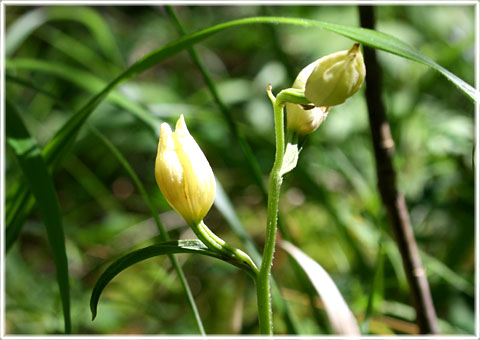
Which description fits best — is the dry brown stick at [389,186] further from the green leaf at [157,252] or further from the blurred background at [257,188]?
the green leaf at [157,252]

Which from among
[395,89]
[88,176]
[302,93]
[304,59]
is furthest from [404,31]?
[302,93]

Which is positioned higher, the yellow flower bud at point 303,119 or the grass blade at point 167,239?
the yellow flower bud at point 303,119

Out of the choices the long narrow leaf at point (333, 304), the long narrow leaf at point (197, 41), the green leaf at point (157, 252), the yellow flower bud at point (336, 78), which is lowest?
the long narrow leaf at point (333, 304)

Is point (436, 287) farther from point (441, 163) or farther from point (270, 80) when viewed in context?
point (270, 80)

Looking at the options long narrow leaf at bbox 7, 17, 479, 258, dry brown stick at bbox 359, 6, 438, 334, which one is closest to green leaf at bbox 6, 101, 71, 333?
long narrow leaf at bbox 7, 17, 479, 258

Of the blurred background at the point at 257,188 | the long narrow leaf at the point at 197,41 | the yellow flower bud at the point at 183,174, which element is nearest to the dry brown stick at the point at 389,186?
the blurred background at the point at 257,188

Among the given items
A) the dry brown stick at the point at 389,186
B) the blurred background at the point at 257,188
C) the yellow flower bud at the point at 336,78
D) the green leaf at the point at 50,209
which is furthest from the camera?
the blurred background at the point at 257,188

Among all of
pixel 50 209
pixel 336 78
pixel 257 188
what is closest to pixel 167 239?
pixel 50 209

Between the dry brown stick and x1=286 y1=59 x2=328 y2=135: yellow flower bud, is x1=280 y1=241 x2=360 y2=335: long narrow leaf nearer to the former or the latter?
x1=286 y1=59 x2=328 y2=135: yellow flower bud
